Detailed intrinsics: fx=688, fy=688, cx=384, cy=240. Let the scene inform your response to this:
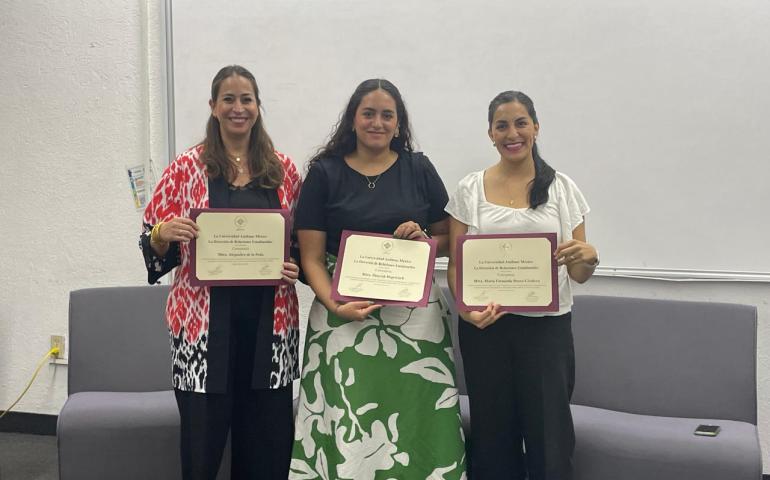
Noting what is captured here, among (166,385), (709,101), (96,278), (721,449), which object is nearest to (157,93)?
(96,278)

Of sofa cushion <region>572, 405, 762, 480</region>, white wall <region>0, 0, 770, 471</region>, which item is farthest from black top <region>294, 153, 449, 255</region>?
white wall <region>0, 0, 770, 471</region>

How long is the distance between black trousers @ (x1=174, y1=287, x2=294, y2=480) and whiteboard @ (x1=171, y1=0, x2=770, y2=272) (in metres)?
1.46

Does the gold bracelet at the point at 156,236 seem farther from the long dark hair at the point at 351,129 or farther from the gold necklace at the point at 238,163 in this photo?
the long dark hair at the point at 351,129

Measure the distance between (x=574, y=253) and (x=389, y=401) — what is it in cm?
68

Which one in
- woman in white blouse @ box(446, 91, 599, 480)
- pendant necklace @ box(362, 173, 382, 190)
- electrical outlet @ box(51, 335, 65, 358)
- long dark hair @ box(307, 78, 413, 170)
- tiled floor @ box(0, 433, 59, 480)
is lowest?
tiled floor @ box(0, 433, 59, 480)

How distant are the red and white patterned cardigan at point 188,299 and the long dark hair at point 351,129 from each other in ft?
0.67

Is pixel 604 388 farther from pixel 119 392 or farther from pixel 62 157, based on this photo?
pixel 62 157

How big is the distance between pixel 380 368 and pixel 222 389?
0.45 metres

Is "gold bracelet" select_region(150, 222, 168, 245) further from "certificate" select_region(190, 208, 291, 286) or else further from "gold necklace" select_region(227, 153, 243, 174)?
"gold necklace" select_region(227, 153, 243, 174)

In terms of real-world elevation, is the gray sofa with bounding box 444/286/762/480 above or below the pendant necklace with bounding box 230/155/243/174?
below

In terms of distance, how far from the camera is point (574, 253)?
Answer: 6.15 feet

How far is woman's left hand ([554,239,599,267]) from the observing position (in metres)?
1.88

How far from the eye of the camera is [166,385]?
2869mm

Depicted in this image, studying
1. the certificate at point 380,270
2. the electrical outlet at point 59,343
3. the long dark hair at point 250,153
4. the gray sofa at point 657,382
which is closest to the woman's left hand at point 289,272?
the certificate at point 380,270
